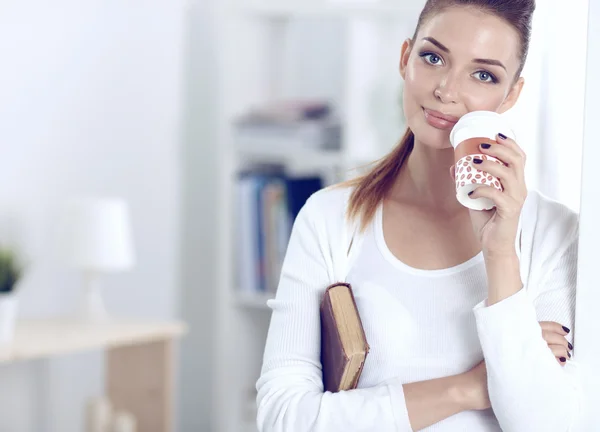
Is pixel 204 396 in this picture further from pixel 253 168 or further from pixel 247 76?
pixel 247 76

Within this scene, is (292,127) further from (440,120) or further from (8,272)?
(440,120)

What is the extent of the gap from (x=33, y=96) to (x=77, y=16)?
0.33 meters

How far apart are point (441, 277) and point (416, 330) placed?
78 millimetres

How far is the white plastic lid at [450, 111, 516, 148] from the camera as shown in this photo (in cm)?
99

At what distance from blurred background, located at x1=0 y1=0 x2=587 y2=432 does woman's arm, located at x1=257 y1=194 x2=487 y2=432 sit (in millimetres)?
1358

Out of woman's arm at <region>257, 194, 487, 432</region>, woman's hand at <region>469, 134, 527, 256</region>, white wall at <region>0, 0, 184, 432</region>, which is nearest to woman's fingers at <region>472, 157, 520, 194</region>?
woman's hand at <region>469, 134, 527, 256</region>

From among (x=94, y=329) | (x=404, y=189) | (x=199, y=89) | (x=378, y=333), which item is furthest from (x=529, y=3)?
(x=199, y=89)

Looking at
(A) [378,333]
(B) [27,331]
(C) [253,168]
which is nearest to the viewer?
(A) [378,333]

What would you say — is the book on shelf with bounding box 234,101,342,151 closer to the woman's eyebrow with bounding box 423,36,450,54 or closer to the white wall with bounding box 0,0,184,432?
the white wall with bounding box 0,0,184,432

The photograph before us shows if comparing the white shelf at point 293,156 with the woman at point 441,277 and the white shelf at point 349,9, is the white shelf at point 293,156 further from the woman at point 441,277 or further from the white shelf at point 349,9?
the woman at point 441,277

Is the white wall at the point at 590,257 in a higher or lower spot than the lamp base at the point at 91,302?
higher

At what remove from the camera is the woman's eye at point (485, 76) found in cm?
107

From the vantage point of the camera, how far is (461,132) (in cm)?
100

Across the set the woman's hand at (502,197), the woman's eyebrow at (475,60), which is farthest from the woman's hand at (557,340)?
the woman's eyebrow at (475,60)
